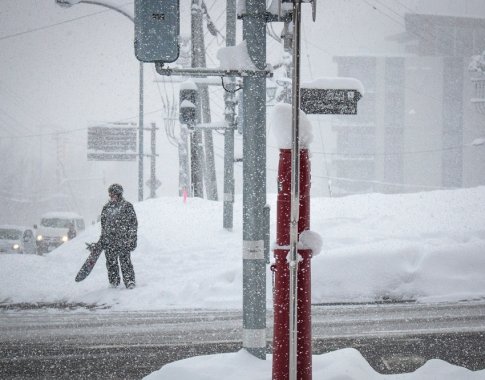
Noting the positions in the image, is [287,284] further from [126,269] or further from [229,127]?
[229,127]

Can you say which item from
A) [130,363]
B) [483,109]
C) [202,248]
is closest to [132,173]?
[483,109]

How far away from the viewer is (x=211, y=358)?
466 cm

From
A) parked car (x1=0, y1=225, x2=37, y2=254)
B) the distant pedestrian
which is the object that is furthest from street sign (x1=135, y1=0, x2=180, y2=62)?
the distant pedestrian

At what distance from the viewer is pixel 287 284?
3.46m

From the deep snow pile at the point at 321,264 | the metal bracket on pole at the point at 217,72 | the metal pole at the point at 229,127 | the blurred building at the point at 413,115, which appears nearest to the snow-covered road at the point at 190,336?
the deep snow pile at the point at 321,264

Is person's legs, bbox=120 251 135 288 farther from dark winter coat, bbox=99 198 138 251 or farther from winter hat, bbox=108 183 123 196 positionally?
winter hat, bbox=108 183 123 196

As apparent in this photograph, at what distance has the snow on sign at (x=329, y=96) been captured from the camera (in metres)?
4.61

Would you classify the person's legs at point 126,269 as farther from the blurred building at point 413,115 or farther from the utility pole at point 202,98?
the blurred building at point 413,115

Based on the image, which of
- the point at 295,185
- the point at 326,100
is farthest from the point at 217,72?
the point at 295,185

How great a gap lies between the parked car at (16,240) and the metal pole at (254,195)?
2089 centimetres

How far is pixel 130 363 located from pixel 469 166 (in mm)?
61962

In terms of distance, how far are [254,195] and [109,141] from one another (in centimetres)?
4346

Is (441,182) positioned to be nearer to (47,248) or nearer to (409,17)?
(409,17)

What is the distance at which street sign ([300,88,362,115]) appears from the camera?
15.1 feet
